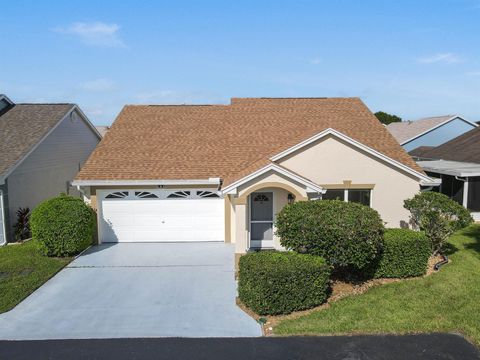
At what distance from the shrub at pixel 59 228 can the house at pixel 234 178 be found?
1.36 metres

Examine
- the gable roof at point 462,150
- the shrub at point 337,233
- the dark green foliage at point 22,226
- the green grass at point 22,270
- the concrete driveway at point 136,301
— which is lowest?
the concrete driveway at point 136,301

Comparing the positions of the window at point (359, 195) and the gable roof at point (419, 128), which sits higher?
the gable roof at point (419, 128)

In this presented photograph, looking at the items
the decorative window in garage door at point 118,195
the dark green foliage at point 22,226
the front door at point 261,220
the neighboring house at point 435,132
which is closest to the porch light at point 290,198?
the front door at point 261,220

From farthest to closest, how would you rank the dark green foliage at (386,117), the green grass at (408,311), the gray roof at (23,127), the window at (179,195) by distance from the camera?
the dark green foliage at (386,117), the gray roof at (23,127), the window at (179,195), the green grass at (408,311)

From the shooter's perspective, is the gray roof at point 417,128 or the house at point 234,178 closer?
the house at point 234,178

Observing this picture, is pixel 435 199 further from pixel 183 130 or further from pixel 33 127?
pixel 33 127

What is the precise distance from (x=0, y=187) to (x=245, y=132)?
10.4 meters

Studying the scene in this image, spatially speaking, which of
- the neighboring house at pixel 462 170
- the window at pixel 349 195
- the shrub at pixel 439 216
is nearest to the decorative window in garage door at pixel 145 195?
the window at pixel 349 195

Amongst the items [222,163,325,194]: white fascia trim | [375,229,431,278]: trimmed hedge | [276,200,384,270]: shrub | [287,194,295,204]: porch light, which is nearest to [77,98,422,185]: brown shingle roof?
[222,163,325,194]: white fascia trim

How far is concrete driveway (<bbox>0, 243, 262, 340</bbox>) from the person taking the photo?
30.1 feet

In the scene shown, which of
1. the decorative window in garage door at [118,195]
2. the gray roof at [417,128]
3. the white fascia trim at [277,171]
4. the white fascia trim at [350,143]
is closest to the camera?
the white fascia trim at [277,171]

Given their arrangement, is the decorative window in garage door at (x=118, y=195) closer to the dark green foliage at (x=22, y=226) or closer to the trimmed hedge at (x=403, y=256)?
the dark green foliage at (x=22, y=226)

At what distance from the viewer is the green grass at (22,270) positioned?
11.0m

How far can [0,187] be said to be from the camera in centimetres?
1656
